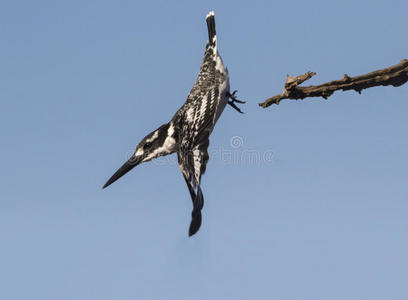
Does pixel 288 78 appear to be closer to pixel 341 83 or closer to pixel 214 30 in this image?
pixel 341 83

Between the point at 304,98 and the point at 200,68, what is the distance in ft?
15.6

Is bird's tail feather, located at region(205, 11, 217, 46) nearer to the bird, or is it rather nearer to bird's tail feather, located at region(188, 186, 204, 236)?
the bird

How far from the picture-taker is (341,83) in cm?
478

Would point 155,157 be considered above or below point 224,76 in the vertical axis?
below

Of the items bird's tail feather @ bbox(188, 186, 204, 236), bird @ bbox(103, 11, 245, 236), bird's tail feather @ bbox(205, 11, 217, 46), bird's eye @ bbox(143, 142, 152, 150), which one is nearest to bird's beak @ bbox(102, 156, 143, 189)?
bird @ bbox(103, 11, 245, 236)

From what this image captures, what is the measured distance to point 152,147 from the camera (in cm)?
778

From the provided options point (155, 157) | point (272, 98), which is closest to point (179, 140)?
point (155, 157)

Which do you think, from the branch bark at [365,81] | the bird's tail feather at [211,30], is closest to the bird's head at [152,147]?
the bird's tail feather at [211,30]

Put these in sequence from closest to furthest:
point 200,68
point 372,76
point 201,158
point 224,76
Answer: point 372,76 → point 201,158 → point 224,76 → point 200,68

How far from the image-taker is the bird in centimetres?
698

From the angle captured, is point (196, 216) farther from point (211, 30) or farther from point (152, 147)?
point (211, 30)

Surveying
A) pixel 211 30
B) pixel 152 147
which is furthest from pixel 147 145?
pixel 211 30

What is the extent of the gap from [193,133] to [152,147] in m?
0.83

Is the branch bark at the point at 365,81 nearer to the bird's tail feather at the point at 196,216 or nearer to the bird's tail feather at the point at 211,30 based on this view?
the bird's tail feather at the point at 196,216
